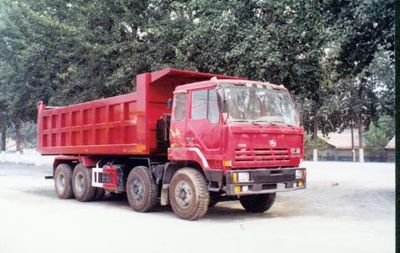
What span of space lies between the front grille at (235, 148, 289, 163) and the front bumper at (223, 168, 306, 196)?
22 cm

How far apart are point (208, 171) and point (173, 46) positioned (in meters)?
10.1

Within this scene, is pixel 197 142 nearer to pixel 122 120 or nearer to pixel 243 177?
pixel 243 177

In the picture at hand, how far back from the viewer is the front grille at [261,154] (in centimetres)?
928

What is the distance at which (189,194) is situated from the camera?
31.8 feet

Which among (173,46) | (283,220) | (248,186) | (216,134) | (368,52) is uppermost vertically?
(173,46)

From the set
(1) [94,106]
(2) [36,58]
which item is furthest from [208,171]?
(2) [36,58]

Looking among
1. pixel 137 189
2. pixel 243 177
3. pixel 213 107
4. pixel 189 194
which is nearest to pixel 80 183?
pixel 137 189

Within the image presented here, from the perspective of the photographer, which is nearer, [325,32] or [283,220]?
[283,220]

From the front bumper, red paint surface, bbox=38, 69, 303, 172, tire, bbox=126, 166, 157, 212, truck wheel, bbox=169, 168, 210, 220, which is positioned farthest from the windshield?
tire, bbox=126, 166, 157, 212

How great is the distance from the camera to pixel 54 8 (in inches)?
948

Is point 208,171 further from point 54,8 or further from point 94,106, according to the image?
point 54,8

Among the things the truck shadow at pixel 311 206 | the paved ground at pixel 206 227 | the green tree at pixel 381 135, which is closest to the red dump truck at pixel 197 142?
the truck shadow at pixel 311 206

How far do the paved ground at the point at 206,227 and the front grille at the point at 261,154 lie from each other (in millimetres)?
A: 1210

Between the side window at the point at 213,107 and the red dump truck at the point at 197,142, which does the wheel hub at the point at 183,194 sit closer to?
the red dump truck at the point at 197,142
